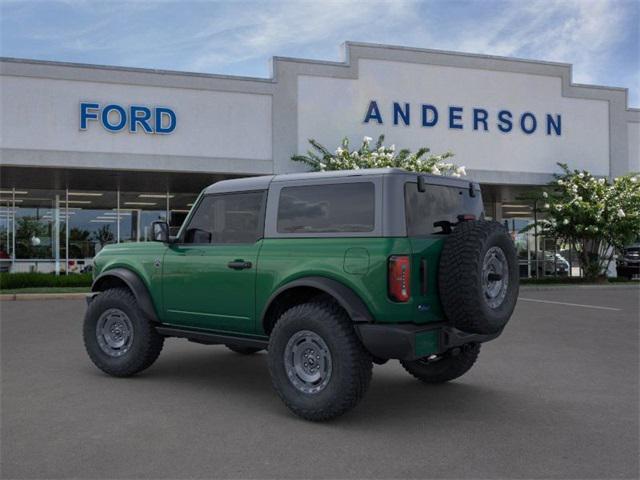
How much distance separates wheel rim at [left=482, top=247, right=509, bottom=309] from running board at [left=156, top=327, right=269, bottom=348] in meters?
2.04

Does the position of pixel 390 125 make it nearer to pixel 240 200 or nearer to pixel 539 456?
pixel 240 200

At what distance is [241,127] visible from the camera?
21062 mm

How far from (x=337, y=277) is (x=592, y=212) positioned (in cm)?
2030

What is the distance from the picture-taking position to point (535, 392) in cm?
639

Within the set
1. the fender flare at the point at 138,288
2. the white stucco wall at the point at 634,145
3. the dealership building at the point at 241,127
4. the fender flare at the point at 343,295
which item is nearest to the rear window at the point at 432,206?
the fender flare at the point at 343,295

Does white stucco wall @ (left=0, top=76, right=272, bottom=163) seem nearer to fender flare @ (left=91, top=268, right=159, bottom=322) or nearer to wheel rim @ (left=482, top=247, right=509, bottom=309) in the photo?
fender flare @ (left=91, top=268, right=159, bottom=322)

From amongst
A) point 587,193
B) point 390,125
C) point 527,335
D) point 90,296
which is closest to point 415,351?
point 90,296

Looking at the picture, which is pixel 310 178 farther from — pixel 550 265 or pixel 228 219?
pixel 550 265

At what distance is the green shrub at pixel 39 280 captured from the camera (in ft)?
63.1

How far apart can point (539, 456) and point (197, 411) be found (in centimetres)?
283

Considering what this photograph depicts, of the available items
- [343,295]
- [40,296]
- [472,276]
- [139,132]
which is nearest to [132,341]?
[343,295]

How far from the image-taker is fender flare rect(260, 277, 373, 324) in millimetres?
5188

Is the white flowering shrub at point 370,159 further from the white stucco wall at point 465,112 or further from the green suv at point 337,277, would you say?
the green suv at point 337,277

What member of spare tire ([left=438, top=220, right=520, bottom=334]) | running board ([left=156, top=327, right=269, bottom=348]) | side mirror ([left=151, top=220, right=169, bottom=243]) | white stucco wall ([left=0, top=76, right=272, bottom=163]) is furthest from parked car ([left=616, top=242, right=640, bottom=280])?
side mirror ([left=151, top=220, right=169, bottom=243])
